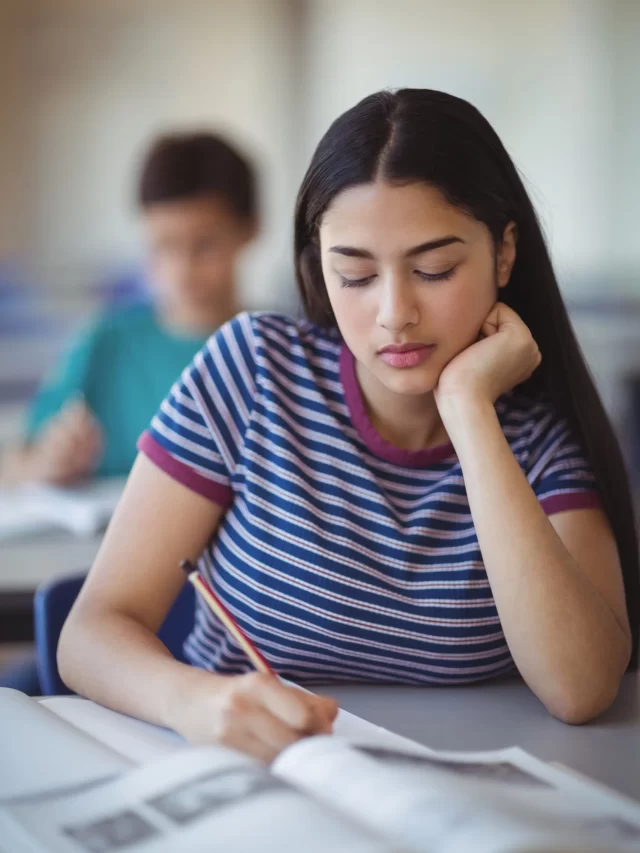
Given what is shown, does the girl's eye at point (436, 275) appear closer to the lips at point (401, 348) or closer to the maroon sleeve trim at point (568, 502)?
the lips at point (401, 348)

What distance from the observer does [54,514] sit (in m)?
1.85

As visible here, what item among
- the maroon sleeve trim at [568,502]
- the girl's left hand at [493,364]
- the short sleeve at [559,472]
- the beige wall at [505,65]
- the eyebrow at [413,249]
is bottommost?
the maroon sleeve trim at [568,502]

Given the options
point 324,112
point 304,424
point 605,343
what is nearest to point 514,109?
point 324,112

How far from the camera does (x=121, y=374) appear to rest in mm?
2553

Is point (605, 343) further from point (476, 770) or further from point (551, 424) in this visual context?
point (476, 770)

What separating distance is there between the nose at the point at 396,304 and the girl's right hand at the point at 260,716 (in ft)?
1.32

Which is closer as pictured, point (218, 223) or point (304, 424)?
point (304, 424)

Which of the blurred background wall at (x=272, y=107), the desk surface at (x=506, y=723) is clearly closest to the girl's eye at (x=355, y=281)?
the desk surface at (x=506, y=723)

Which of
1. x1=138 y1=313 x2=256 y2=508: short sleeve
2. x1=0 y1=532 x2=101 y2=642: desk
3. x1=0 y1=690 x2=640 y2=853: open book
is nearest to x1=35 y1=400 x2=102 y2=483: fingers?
x1=0 y1=532 x2=101 y2=642: desk

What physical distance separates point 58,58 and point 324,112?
119cm

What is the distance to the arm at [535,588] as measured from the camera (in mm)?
1026

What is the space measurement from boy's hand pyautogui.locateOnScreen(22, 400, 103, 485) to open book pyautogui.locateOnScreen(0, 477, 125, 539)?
0.09ft

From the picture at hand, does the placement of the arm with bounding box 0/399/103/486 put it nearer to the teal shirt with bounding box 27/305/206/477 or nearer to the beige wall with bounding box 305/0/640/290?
the teal shirt with bounding box 27/305/206/477

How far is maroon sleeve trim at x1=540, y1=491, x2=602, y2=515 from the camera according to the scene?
1179mm
